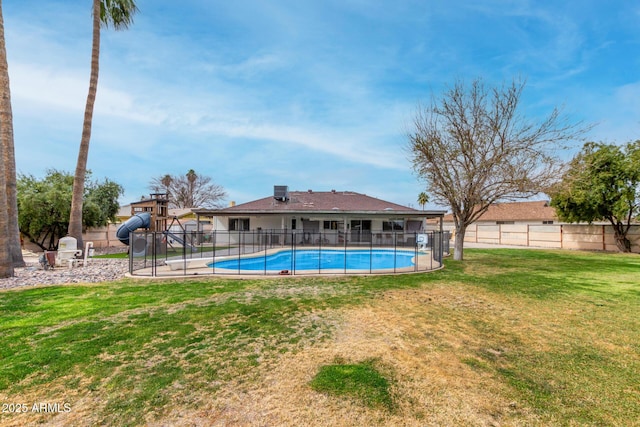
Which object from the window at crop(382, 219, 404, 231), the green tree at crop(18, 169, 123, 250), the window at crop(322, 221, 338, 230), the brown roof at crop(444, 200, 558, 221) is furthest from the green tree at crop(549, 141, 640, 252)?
the green tree at crop(18, 169, 123, 250)

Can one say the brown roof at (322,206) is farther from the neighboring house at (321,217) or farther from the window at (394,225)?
the window at (394,225)

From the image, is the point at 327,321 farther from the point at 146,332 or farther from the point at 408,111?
the point at 408,111

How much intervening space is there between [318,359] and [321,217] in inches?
739

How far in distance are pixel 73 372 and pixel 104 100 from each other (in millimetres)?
15475

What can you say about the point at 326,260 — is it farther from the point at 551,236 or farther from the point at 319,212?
the point at 551,236

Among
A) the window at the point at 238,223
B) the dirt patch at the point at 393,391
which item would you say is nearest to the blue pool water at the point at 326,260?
the window at the point at 238,223

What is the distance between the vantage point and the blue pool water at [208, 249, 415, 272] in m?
13.7

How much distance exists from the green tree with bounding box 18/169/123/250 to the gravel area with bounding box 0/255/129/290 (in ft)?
22.2

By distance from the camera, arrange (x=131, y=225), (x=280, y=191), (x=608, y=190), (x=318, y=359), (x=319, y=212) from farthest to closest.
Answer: (x=280, y=191), (x=319, y=212), (x=608, y=190), (x=131, y=225), (x=318, y=359)

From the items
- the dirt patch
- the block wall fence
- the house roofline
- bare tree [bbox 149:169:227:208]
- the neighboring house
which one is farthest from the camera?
bare tree [bbox 149:169:227:208]

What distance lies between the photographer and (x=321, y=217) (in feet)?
73.5

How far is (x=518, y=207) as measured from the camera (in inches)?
1364

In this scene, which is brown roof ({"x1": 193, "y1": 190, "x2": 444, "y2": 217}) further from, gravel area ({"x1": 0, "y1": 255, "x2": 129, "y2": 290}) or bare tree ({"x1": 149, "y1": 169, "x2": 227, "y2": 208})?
bare tree ({"x1": 149, "y1": 169, "x2": 227, "y2": 208})

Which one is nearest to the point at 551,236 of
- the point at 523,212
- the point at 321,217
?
the point at 523,212
